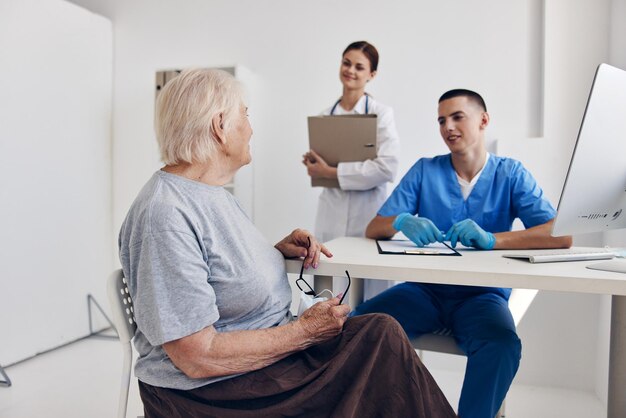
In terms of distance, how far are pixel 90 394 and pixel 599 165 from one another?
2.08 metres

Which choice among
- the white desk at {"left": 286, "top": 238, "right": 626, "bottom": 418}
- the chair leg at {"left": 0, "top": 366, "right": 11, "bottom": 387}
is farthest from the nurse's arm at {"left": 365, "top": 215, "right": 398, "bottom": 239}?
the chair leg at {"left": 0, "top": 366, "right": 11, "bottom": 387}

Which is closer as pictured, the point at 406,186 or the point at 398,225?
the point at 398,225

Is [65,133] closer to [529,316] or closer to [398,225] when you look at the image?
[398,225]

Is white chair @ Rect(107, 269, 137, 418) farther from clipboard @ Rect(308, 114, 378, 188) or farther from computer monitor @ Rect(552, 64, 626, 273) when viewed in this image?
clipboard @ Rect(308, 114, 378, 188)

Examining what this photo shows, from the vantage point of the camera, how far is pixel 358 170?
2377 millimetres

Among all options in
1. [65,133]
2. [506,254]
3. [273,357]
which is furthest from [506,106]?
[65,133]

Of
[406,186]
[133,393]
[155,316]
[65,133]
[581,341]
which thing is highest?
[65,133]

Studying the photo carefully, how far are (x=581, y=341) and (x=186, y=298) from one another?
209 cm

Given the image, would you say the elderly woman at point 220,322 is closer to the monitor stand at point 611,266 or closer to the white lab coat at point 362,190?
the monitor stand at point 611,266

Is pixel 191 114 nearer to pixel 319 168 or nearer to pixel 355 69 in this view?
pixel 319 168

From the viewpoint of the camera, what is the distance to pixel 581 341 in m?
2.52

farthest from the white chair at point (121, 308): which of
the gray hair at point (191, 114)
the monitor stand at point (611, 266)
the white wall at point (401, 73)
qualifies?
the white wall at point (401, 73)

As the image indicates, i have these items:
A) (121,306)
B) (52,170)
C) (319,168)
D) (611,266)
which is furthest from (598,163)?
(52,170)

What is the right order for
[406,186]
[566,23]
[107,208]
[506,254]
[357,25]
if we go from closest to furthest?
[506,254] < [406,186] < [566,23] < [357,25] < [107,208]
